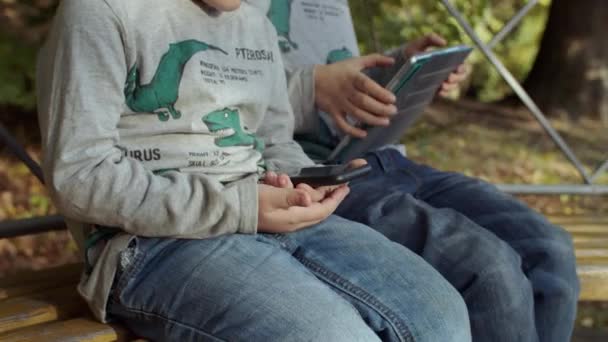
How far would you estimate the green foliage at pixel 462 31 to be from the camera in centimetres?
492

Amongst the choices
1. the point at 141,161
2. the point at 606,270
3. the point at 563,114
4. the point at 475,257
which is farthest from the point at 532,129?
the point at 141,161

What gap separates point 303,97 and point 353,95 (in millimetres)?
141

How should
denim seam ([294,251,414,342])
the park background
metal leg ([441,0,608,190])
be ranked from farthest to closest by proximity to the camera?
the park background, metal leg ([441,0,608,190]), denim seam ([294,251,414,342])

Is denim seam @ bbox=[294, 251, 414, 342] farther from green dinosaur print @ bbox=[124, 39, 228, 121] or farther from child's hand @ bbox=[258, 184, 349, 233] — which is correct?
green dinosaur print @ bbox=[124, 39, 228, 121]

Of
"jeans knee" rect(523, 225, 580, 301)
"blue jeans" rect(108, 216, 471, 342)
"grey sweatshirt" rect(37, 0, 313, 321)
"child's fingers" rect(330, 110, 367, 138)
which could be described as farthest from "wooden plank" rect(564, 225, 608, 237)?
"grey sweatshirt" rect(37, 0, 313, 321)

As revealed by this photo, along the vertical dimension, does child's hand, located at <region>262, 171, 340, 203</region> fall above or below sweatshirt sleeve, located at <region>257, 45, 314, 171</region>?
above

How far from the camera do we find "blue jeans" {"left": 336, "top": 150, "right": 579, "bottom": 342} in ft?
5.91

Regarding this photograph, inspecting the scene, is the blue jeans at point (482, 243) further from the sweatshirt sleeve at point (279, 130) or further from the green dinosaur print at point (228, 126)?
the green dinosaur print at point (228, 126)

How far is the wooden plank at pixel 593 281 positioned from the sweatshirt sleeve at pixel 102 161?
3.09ft

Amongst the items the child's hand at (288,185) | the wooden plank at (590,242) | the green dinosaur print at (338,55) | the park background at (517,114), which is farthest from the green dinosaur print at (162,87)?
the park background at (517,114)

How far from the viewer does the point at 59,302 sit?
186cm

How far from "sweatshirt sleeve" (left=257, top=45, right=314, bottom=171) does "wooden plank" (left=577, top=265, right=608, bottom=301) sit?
695mm

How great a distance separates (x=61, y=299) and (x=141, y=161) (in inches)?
15.2

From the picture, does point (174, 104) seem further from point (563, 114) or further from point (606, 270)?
point (563, 114)
